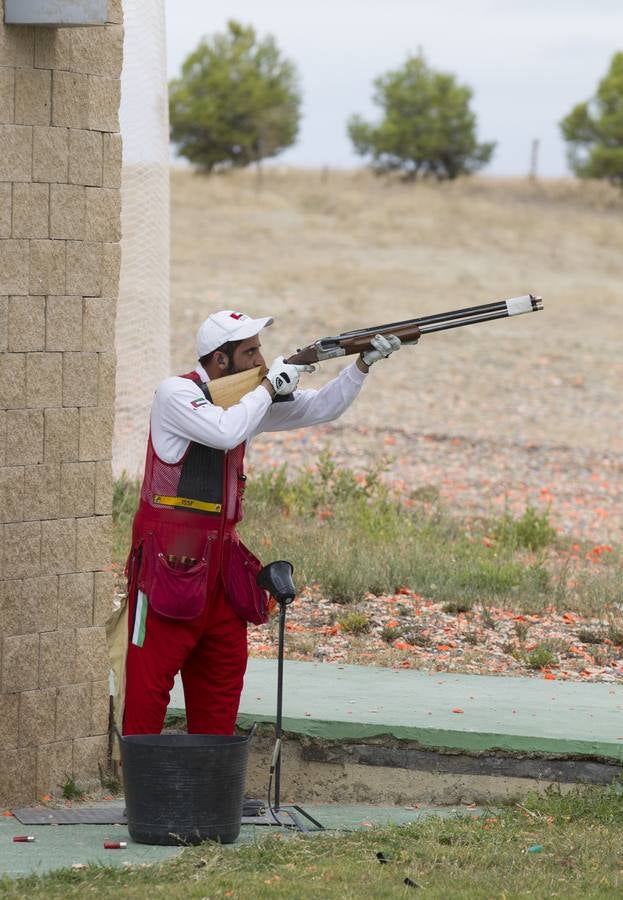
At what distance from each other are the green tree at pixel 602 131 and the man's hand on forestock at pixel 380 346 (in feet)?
153

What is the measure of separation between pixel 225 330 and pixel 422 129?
48030 millimetres

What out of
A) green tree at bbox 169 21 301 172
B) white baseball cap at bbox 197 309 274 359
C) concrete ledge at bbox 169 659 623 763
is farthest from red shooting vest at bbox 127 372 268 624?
green tree at bbox 169 21 301 172

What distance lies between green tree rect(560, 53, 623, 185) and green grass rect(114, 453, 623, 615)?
4047 centimetres

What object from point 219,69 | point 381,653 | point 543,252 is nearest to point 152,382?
point 381,653

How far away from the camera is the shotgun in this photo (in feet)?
19.2

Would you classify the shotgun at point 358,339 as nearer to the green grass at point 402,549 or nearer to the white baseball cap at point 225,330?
the white baseball cap at point 225,330

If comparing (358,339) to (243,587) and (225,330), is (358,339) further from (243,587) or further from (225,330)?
(243,587)

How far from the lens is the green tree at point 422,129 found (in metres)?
52.8

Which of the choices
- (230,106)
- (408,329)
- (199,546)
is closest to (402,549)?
(408,329)

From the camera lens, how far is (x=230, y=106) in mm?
50594

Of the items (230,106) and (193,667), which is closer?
(193,667)

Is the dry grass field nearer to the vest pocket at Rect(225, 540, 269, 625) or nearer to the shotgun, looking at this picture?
the shotgun

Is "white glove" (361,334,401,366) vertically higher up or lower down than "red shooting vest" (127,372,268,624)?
higher up

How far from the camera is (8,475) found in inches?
226
